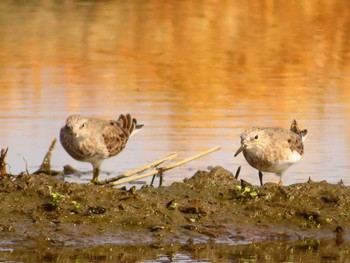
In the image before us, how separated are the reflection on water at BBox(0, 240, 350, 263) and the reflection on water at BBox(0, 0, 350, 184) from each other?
9.16ft

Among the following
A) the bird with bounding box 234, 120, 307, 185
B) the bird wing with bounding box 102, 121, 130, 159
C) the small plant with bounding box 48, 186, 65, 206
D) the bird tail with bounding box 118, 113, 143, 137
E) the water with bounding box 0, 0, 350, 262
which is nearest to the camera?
the small plant with bounding box 48, 186, 65, 206

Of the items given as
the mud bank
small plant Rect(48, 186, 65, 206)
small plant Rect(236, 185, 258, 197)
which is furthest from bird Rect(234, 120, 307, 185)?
small plant Rect(48, 186, 65, 206)

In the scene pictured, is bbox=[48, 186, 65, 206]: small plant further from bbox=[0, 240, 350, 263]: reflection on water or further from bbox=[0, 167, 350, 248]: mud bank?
bbox=[0, 240, 350, 263]: reflection on water

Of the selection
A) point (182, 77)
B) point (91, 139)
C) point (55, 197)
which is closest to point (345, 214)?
point (55, 197)

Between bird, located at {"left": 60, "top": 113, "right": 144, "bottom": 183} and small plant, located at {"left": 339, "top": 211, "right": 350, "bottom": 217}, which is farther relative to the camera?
bird, located at {"left": 60, "top": 113, "right": 144, "bottom": 183}

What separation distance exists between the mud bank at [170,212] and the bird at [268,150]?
1.09m

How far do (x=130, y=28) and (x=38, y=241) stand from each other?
71.6 ft

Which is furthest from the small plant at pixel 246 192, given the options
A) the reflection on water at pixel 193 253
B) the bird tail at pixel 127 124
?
the bird tail at pixel 127 124

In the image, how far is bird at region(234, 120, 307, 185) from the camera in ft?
45.3

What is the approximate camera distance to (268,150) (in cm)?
1381

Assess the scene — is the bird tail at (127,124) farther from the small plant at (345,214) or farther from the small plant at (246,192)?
the small plant at (345,214)

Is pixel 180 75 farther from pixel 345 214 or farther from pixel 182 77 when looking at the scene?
pixel 345 214

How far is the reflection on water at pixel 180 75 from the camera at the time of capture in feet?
54.1

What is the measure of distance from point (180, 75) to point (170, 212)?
12000 millimetres
